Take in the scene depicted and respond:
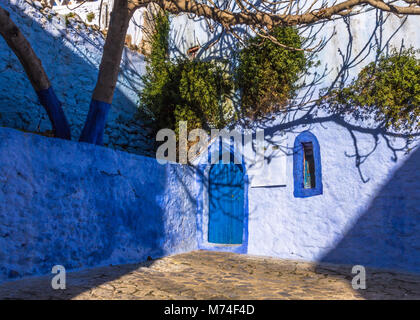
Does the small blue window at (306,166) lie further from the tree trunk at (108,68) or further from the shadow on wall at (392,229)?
the tree trunk at (108,68)

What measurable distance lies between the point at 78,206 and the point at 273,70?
16.1ft

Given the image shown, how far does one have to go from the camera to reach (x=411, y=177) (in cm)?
566

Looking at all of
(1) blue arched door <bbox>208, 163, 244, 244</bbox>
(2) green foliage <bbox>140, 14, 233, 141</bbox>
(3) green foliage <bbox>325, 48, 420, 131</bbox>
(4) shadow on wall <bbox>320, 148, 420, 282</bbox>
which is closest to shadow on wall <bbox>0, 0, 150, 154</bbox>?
(2) green foliage <bbox>140, 14, 233, 141</bbox>

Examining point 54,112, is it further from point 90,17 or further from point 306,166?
point 306,166

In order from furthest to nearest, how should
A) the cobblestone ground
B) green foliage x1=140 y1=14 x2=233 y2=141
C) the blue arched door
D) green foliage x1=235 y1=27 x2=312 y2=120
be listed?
green foliage x1=140 y1=14 x2=233 y2=141
the blue arched door
green foliage x1=235 y1=27 x2=312 y2=120
the cobblestone ground

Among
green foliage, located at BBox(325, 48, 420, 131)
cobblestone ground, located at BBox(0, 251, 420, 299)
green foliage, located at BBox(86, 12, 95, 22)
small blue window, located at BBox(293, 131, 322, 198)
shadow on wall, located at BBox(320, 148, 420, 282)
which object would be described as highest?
green foliage, located at BBox(86, 12, 95, 22)

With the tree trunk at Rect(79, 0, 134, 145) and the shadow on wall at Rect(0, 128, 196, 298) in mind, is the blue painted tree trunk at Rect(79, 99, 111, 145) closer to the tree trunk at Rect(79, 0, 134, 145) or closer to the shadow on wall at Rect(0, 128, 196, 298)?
the tree trunk at Rect(79, 0, 134, 145)

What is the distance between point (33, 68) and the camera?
213 inches

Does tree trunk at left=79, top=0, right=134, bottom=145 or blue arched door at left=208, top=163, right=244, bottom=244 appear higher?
tree trunk at left=79, top=0, right=134, bottom=145

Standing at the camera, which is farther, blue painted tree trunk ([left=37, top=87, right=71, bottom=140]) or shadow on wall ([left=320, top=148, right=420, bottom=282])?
blue painted tree trunk ([left=37, top=87, right=71, bottom=140])

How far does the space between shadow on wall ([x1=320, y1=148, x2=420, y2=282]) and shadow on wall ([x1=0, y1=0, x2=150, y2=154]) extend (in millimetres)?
5674

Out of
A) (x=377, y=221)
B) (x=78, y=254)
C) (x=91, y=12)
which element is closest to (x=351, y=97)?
(x=377, y=221)

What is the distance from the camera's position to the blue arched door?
7.71 m
